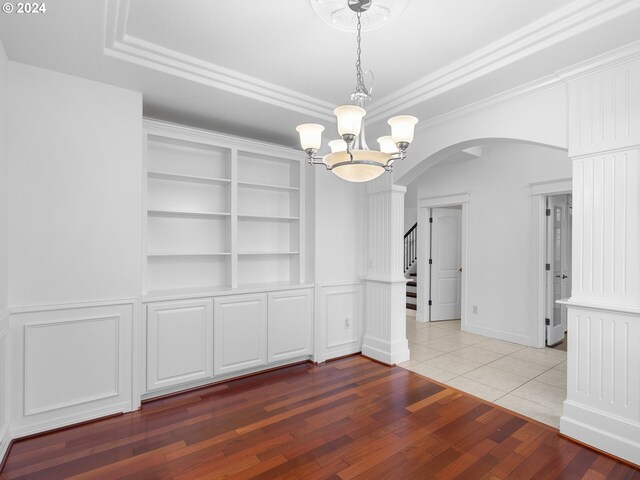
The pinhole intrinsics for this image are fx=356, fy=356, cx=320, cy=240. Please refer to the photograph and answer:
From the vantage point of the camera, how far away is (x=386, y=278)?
14.1 feet

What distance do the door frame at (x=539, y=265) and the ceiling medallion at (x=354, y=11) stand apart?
3.71m

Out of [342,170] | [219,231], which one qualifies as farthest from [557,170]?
[219,231]

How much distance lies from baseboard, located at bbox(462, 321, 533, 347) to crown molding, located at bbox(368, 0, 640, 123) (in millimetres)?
3629

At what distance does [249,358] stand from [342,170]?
2517 mm

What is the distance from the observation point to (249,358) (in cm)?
374

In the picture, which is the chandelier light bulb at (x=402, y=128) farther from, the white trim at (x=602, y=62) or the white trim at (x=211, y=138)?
the white trim at (x=211, y=138)

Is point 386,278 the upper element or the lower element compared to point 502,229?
lower

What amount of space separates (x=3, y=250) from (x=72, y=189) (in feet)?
2.02

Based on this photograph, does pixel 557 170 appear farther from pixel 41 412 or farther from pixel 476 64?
pixel 41 412

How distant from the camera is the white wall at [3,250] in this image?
7.74ft

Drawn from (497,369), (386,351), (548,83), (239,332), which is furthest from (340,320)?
(548,83)

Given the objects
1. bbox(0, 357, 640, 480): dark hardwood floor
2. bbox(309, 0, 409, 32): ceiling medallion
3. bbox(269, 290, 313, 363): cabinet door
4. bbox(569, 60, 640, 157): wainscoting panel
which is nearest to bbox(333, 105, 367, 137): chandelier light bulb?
bbox(309, 0, 409, 32): ceiling medallion

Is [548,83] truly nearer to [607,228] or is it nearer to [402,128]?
[607,228]

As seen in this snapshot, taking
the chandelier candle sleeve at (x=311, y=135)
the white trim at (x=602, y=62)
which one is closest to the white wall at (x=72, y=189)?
the chandelier candle sleeve at (x=311, y=135)
